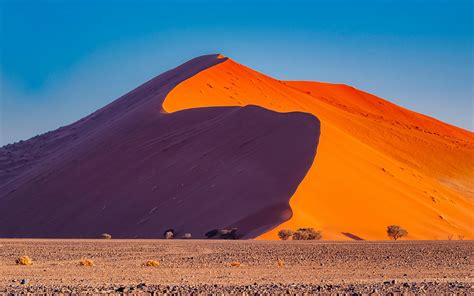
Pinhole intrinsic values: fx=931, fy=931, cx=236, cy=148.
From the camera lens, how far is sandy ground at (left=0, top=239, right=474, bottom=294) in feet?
53.5

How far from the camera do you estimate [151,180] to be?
58.4 meters

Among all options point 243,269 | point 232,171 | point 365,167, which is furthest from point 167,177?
point 243,269

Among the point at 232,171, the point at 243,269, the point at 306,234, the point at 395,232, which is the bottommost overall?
the point at 395,232

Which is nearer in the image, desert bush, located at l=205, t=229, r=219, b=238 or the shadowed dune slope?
desert bush, located at l=205, t=229, r=219, b=238

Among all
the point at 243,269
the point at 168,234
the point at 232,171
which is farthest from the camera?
the point at 232,171

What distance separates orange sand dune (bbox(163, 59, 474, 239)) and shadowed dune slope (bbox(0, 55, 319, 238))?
1.46m

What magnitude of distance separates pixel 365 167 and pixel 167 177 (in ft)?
40.0

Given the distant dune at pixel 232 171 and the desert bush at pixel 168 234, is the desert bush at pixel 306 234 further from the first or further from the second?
the desert bush at pixel 168 234

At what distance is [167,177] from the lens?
188ft

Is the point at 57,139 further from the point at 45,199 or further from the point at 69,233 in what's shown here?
the point at 69,233

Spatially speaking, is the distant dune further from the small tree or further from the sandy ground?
the sandy ground

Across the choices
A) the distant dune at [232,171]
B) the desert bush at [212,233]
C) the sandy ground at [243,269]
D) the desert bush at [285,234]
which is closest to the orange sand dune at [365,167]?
the distant dune at [232,171]

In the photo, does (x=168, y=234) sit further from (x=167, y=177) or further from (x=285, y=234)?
(x=167, y=177)

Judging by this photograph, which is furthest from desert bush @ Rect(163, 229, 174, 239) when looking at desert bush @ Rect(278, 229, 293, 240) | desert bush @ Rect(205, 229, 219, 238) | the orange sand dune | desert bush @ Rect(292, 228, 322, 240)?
desert bush @ Rect(292, 228, 322, 240)
